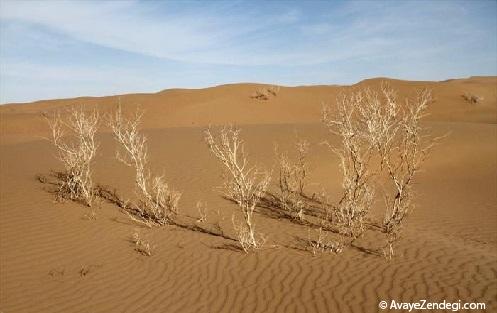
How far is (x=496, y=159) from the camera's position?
13938 millimetres

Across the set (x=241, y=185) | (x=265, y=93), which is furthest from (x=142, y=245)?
(x=265, y=93)

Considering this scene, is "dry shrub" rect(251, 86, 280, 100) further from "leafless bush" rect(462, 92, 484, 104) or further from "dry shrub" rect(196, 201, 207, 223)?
"dry shrub" rect(196, 201, 207, 223)

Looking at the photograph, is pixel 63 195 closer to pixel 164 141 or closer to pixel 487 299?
pixel 164 141

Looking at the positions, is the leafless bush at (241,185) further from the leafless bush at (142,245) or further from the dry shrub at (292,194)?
the leafless bush at (142,245)

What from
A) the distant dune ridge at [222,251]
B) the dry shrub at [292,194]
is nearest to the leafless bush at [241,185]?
the distant dune ridge at [222,251]

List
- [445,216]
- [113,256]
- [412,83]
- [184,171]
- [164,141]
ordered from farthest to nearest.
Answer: [412,83] < [164,141] < [184,171] < [445,216] < [113,256]

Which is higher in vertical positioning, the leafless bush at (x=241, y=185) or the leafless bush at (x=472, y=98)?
the leafless bush at (x=472, y=98)

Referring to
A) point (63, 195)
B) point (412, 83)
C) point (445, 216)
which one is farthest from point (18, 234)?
point (412, 83)

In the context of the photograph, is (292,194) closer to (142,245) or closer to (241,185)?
(241,185)

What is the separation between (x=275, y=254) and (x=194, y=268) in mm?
1298

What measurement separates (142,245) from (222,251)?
1545 millimetres

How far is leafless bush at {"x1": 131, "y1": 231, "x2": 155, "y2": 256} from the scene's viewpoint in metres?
7.72

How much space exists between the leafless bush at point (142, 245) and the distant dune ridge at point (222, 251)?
0.09m

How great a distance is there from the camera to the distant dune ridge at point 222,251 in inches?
228
